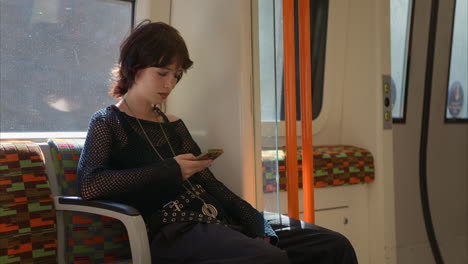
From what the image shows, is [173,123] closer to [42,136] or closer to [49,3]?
[42,136]

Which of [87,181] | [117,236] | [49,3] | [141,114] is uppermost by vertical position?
[49,3]

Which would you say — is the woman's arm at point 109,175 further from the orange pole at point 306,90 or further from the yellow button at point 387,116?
the yellow button at point 387,116

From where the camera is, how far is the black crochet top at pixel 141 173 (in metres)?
1.55

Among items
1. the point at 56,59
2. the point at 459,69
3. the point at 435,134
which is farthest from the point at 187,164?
the point at 459,69

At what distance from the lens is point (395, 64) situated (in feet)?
11.2

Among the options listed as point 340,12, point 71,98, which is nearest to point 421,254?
point 340,12

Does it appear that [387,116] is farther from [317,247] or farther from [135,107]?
[135,107]

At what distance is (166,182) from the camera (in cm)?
157

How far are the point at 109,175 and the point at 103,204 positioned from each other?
10 cm

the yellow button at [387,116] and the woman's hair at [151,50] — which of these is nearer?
the woman's hair at [151,50]

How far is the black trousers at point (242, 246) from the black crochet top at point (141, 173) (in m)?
0.10

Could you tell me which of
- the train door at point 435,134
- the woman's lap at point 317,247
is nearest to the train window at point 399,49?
the train door at point 435,134

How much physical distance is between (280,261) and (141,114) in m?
0.79

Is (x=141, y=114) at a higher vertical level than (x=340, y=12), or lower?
lower
